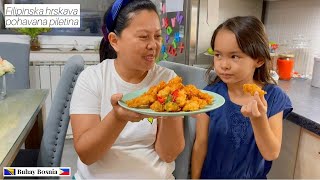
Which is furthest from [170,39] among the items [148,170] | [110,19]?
[148,170]

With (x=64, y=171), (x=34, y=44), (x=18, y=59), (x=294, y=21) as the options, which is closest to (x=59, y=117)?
(x=64, y=171)

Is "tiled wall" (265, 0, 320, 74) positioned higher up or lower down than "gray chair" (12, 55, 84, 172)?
higher up

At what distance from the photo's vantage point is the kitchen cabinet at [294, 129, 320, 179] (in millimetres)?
725

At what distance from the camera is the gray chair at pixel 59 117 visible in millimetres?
759

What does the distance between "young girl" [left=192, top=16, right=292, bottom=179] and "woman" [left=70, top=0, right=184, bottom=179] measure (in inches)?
4.7

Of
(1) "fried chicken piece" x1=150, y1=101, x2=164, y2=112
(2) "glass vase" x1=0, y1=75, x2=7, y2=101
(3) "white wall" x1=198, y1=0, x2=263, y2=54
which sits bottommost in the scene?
(2) "glass vase" x1=0, y1=75, x2=7, y2=101

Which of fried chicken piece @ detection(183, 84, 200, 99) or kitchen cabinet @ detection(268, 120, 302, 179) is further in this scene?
kitchen cabinet @ detection(268, 120, 302, 179)

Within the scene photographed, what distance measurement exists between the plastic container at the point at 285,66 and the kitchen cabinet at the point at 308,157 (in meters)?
0.52

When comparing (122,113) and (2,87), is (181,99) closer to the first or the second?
(122,113)

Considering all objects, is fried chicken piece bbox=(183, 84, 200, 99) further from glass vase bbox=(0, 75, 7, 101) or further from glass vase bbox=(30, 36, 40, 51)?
glass vase bbox=(30, 36, 40, 51)

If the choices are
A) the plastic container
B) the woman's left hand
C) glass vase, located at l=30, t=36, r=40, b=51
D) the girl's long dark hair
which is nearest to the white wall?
the plastic container

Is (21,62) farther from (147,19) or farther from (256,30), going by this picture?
(256,30)

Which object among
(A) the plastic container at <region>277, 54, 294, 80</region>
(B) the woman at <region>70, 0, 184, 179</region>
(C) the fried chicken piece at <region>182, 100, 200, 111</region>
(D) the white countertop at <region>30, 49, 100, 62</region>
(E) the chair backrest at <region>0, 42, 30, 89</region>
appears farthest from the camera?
(D) the white countertop at <region>30, 49, 100, 62</region>

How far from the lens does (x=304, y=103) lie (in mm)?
867
